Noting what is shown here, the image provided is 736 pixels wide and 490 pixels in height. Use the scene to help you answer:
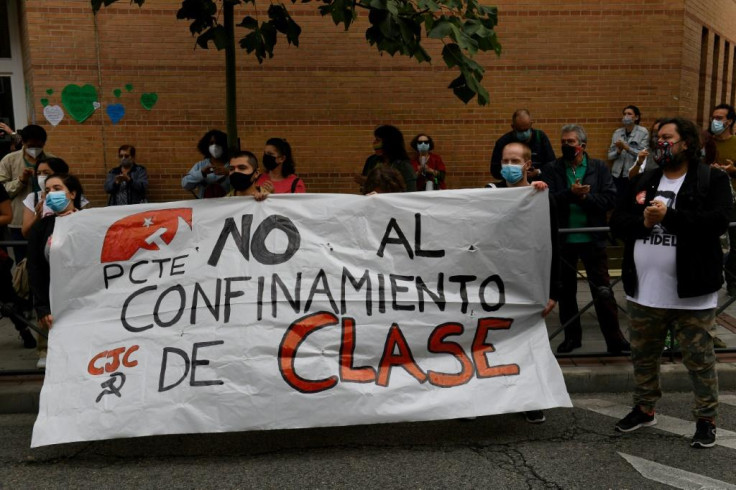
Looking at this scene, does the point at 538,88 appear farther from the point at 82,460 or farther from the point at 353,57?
the point at 82,460

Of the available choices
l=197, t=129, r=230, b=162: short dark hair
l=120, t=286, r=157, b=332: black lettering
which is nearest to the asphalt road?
l=120, t=286, r=157, b=332: black lettering

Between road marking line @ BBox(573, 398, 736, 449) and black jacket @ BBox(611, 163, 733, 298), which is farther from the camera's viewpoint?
road marking line @ BBox(573, 398, 736, 449)

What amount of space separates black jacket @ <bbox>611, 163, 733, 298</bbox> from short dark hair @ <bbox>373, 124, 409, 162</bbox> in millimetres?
3128

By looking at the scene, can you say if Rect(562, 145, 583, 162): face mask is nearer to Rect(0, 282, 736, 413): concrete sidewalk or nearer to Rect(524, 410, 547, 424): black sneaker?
Rect(0, 282, 736, 413): concrete sidewalk

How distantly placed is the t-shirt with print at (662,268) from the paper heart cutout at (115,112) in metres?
7.01

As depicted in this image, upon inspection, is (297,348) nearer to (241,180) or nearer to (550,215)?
(241,180)

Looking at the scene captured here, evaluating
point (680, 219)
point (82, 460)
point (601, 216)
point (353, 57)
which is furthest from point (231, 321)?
point (353, 57)

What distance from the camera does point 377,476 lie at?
157 inches

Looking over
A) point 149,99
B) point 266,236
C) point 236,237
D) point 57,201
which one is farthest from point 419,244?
point 149,99

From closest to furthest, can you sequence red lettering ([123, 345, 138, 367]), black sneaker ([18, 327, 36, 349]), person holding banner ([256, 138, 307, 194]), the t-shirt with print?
the t-shirt with print → red lettering ([123, 345, 138, 367]) → person holding banner ([256, 138, 307, 194]) → black sneaker ([18, 327, 36, 349])

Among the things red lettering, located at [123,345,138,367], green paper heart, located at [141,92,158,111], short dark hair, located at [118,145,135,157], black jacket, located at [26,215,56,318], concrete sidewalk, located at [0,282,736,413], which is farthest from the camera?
green paper heart, located at [141,92,158,111]

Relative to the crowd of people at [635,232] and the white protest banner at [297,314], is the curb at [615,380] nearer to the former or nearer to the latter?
the crowd of people at [635,232]

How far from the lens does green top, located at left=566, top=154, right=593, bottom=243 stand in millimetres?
5711

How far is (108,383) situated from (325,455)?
1.34 m
